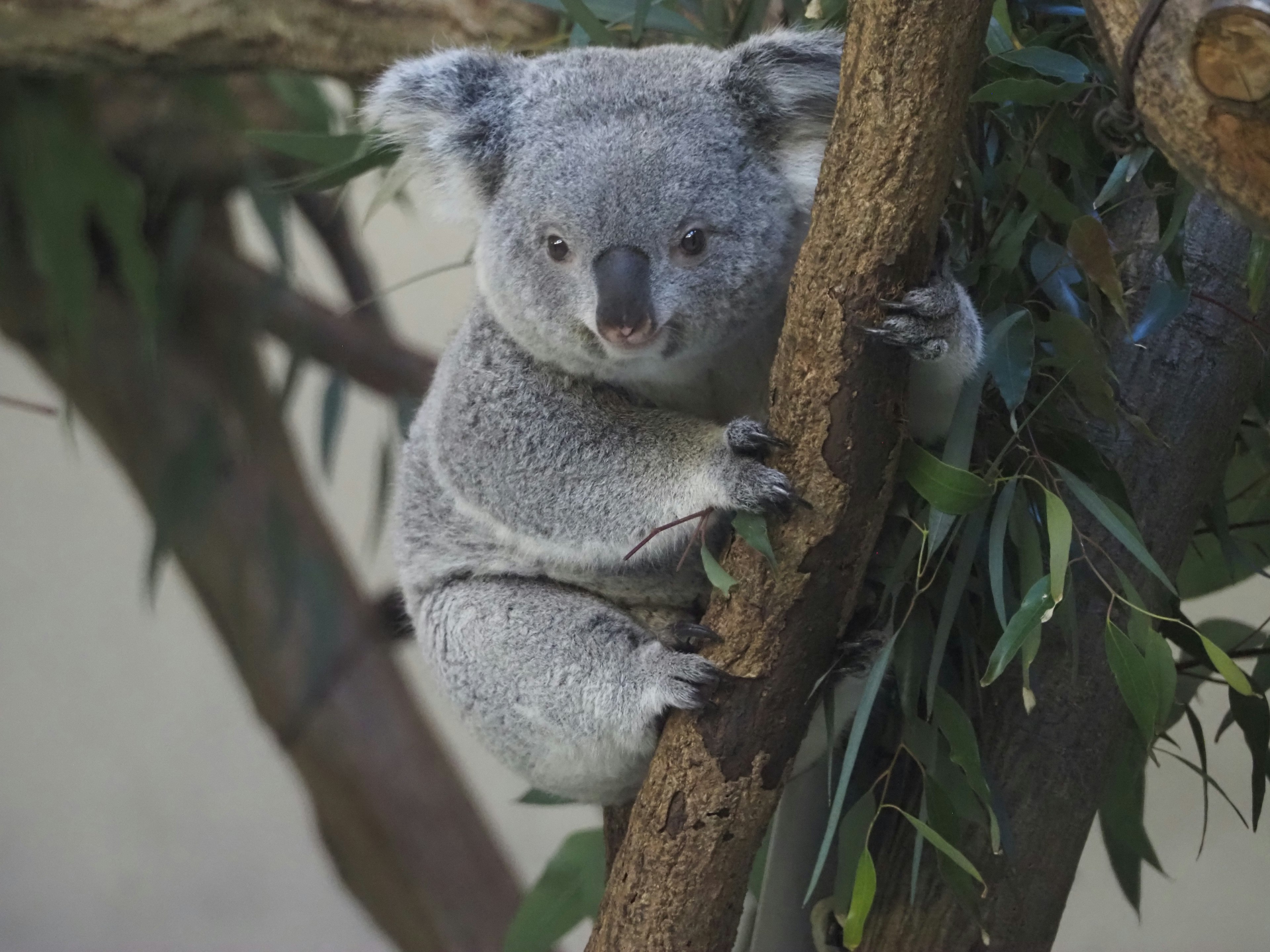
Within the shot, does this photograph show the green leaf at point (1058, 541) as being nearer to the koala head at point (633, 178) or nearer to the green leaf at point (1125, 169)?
the green leaf at point (1125, 169)

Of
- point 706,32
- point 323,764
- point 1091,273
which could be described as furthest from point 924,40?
point 323,764

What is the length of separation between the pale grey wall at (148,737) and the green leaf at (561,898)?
6.00 feet

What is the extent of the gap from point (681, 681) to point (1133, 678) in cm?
50

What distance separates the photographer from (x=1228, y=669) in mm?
1275

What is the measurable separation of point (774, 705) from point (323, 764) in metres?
2.54

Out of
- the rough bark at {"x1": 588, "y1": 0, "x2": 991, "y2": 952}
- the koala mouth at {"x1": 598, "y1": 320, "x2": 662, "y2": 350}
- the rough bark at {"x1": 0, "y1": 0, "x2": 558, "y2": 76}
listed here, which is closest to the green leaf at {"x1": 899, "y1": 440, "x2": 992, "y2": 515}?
the rough bark at {"x1": 588, "y1": 0, "x2": 991, "y2": 952}

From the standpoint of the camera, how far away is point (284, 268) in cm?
336

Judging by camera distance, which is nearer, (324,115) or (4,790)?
(324,115)

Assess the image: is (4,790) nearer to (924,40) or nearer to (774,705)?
(774,705)

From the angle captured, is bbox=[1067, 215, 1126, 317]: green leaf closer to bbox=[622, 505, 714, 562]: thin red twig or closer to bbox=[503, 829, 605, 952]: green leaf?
bbox=[622, 505, 714, 562]: thin red twig

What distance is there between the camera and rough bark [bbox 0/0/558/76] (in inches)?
95.3

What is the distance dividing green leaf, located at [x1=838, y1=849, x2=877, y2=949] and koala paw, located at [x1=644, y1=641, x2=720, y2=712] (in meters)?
0.25

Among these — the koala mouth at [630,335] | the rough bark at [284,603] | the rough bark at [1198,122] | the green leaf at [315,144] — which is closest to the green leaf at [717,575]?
the koala mouth at [630,335]

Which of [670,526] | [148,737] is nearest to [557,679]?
[670,526]
